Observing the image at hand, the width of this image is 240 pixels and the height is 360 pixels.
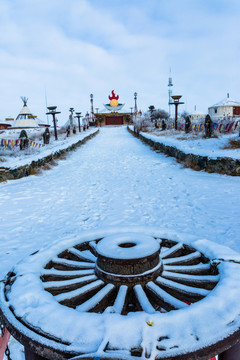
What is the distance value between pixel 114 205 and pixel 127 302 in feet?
12.2

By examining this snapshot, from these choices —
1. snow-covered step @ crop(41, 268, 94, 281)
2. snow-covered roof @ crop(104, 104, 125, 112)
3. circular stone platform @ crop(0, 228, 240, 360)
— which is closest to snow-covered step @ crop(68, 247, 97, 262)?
circular stone platform @ crop(0, 228, 240, 360)

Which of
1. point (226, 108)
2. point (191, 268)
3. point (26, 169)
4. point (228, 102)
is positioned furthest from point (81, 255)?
point (228, 102)

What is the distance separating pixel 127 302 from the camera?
155 cm

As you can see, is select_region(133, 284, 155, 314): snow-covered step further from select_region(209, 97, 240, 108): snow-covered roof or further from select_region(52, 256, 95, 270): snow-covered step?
select_region(209, 97, 240, 108): snow-covered roof

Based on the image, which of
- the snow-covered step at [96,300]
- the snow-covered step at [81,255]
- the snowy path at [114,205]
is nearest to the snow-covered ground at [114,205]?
the snowy path at [114,205]

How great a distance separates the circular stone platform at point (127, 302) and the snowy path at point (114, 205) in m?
0.84

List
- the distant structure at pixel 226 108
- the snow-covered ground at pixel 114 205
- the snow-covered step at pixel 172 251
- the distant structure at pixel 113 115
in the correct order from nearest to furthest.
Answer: the snow-covered step at pixel 172 251 → the snow-covered ground at pixel 114 205 → the distant structure at pixel 226 108 → the distant structure at pixel 113 115

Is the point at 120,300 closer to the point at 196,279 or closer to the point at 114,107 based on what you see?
the point at 196,279

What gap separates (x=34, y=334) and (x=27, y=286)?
0.42 m

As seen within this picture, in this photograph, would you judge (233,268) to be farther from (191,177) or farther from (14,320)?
(191,177)

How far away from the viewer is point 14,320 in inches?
47.6

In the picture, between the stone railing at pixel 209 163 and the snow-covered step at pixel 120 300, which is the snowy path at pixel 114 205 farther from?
the snow-covered step at pixel 120 300

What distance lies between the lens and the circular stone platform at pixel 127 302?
1049 millimetres

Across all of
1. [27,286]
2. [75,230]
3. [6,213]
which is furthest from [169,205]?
[27,286]
